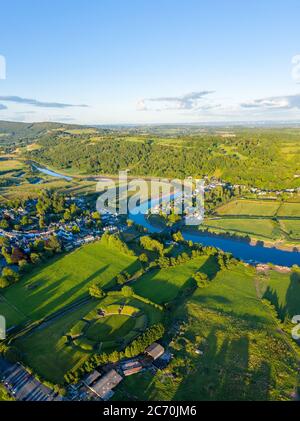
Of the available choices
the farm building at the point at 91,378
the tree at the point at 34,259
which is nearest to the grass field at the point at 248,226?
the tree at the point at 34,259

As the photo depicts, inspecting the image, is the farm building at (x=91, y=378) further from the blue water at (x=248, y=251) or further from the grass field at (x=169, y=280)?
the blue water at (x=248, y=251)

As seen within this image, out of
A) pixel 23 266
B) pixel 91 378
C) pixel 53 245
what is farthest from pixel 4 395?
pixel 53 245

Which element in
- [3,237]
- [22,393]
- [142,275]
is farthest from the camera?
[3,237]

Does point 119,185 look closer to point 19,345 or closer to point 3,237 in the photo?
point 3,237

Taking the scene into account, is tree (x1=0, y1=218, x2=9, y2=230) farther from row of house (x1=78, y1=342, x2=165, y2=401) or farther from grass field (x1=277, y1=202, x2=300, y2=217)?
grass field (x1=277, y1=202, x2=300, y2=217)

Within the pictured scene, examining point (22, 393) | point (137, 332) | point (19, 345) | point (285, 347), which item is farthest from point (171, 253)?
point (22, 393)

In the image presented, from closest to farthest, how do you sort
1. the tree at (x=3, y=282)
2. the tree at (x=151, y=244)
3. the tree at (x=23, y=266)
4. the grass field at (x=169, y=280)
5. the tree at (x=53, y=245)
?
the grass field at (x=169, y=280)
the tree at (x=3, y=282)
the tree at (x=23, y=266)
the tree at (x=53, y=245)
the tree at (x=151, y=244)
